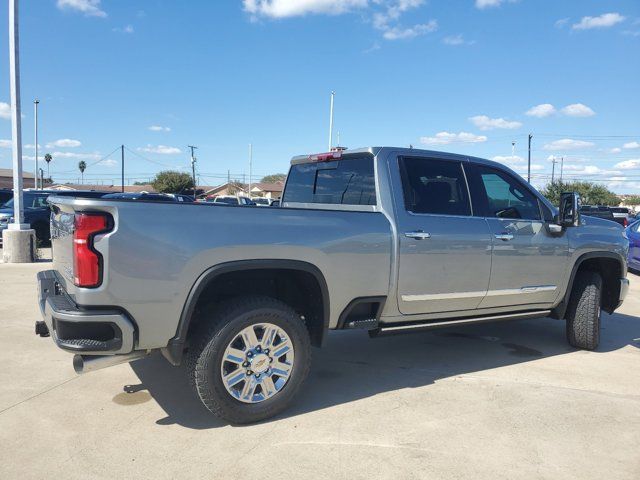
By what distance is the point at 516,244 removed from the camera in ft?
15.0

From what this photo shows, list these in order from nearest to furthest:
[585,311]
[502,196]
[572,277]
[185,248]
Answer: [185,248] → [502,196] → [572,277] → [585,311]

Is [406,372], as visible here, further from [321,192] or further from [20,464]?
[20,464]

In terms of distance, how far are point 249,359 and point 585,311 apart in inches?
146

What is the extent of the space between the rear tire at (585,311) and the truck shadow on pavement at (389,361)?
223 mm

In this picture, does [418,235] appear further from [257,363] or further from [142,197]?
[142,197]

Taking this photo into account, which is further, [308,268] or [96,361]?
[308,268]

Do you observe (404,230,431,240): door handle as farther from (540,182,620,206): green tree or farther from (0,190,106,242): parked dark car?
(540,182,620,206): green tree

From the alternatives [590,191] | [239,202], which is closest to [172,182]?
[590,191]

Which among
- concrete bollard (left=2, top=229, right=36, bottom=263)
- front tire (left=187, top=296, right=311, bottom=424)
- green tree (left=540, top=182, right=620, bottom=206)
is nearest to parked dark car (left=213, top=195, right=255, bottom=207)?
front tire (left=187, top=296, right=311, bottom=424)

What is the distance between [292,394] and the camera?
3.53 meters

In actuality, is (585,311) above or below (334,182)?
below

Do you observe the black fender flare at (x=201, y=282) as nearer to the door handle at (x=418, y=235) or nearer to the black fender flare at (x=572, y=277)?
the door handle at (x=418, y=235)

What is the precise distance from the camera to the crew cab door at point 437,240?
3.95 m

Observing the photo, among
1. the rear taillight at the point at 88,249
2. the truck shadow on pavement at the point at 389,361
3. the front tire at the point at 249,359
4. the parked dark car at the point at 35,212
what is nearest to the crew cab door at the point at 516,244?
the truck shadow on pavement at the point at 389,361
